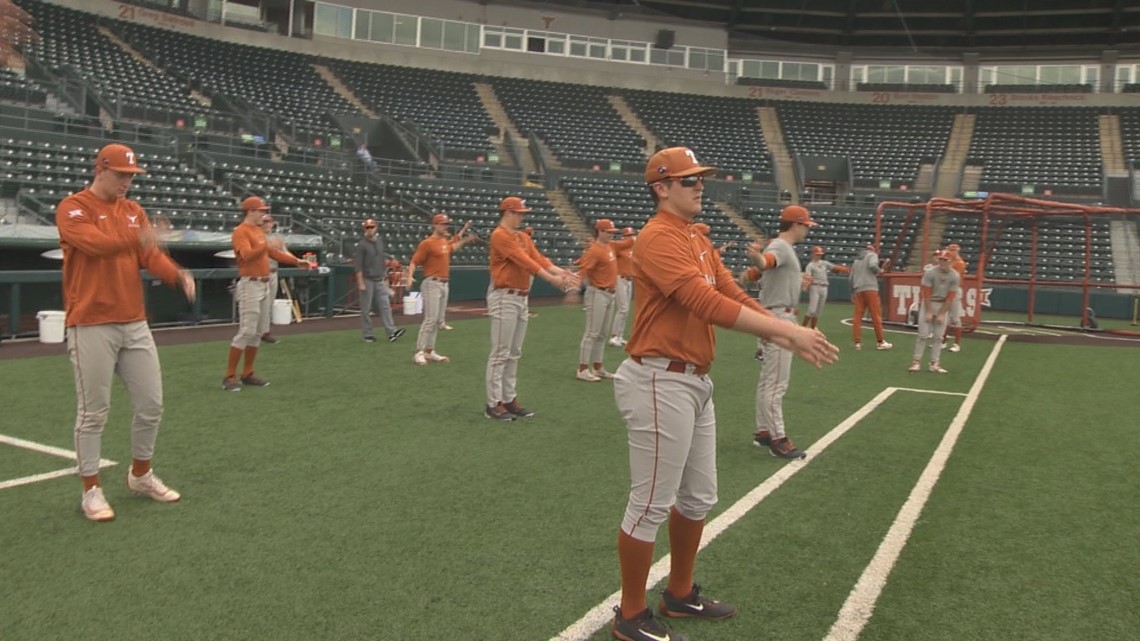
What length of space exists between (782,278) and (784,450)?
1.54 m

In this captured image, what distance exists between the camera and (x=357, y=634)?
3.66 metres

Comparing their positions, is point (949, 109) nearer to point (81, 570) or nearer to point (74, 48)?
point (74, 48)

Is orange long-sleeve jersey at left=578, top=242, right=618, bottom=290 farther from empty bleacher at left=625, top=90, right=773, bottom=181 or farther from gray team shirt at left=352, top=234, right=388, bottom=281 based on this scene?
empty bleacher at left=625, top=90, right=773, bottom=181

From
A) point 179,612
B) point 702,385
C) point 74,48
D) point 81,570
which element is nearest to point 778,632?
point 702,385

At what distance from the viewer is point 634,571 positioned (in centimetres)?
368

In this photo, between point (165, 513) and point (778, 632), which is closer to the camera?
point (778, 632)

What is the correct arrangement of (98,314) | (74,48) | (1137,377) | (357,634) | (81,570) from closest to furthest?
(357,634)
(81,570)
(98,314)
(1137,377)
(74,48)

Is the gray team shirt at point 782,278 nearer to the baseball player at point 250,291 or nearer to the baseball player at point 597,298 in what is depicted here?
the baseball player at point 597,298

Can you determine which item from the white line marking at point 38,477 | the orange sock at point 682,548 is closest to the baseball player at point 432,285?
the white line marking at point 38,477

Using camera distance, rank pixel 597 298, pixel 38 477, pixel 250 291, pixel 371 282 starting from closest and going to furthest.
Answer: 1. pixel 38 477
2. pixel 250 291
3. pixel 597 298
4. pixel 371 282

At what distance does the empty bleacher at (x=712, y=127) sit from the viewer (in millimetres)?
38531

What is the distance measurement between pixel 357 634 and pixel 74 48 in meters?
31.5

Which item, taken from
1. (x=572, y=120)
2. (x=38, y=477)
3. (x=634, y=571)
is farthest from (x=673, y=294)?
(x=572, y=120)

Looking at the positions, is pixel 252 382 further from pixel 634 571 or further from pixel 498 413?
pixel 634 571
